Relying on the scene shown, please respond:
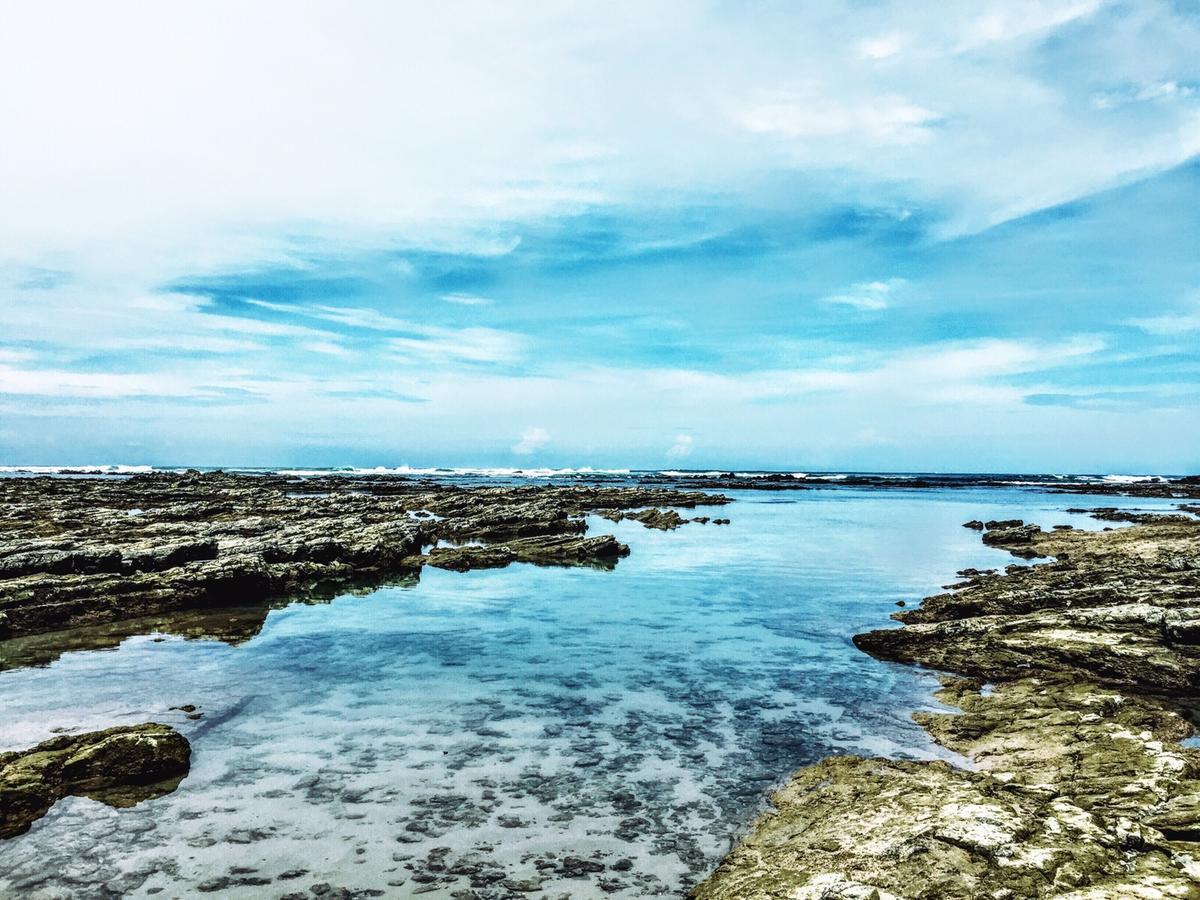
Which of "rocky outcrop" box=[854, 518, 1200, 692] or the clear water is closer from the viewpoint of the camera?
the clear water

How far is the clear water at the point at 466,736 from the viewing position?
7.54 metres

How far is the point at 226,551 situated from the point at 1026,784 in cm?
2725

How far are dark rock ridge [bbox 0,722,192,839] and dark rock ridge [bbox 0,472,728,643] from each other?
37.0 feet

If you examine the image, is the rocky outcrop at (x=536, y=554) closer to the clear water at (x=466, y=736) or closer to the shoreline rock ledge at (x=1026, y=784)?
the clear water at (x=466, y=736)

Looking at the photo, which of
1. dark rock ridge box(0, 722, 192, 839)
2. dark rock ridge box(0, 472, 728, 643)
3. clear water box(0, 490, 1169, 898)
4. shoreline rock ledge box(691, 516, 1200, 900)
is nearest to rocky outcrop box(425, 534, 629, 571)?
dark rock ridge box(0, 472, 728, 643)

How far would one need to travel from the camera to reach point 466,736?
37.1ft

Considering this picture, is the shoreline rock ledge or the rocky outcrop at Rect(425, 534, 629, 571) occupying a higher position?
the shoreline rock ledge

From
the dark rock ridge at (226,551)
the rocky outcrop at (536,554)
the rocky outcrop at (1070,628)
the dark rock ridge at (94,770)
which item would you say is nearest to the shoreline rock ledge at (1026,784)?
the rocky outcrop at (1070,628)

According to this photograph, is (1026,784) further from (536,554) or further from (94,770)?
(536,554)

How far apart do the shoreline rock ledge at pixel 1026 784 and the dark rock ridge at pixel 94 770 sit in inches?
314

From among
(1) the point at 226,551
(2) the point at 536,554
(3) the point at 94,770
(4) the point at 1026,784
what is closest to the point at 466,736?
(3) the point at 94,770

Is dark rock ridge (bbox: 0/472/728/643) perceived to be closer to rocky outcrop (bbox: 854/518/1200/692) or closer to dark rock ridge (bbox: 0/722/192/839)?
dark rock ridge (bbox: 0/722/192/839)

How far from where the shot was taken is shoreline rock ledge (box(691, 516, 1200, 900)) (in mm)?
5945

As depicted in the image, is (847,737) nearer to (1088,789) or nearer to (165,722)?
(1088,789)
